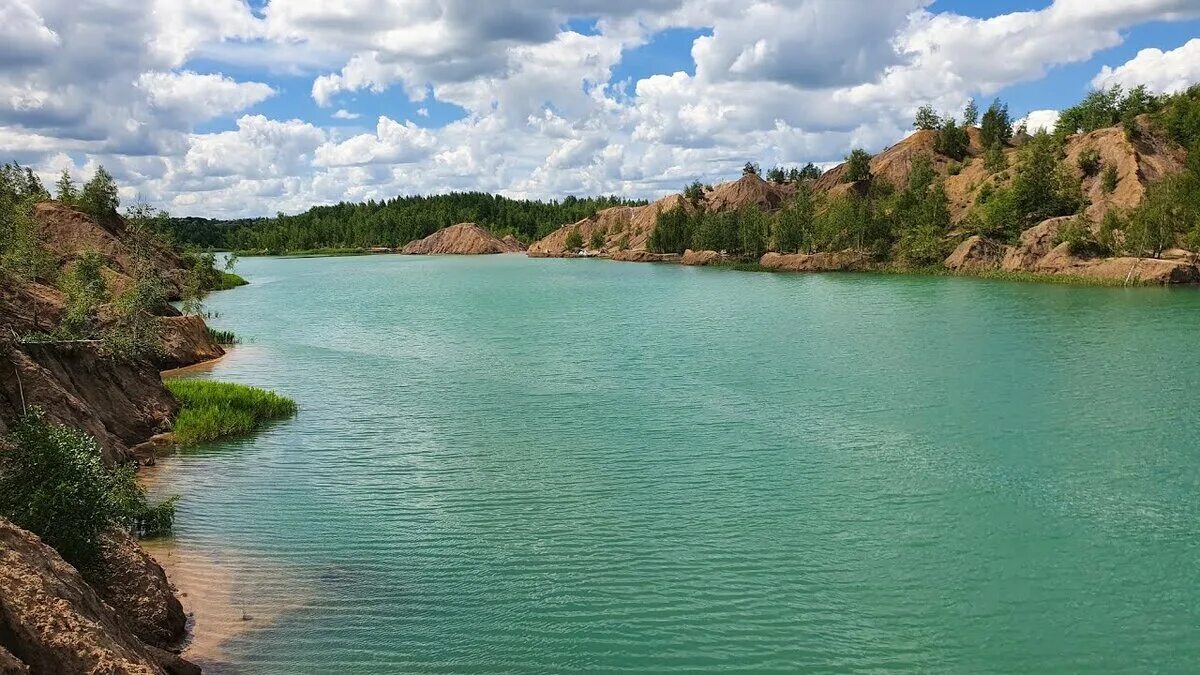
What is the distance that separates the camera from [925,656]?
43.1ft

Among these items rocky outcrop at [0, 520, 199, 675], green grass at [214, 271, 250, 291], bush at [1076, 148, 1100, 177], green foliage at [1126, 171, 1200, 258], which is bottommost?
rocky outcrop at [0, 520, 199, 675]

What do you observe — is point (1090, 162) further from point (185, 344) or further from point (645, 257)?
point (185, 344)

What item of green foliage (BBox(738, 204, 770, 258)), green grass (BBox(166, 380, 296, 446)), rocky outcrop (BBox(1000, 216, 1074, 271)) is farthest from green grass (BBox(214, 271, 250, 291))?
rocky outcrop (BBox(1000, 216, 1074, 271))

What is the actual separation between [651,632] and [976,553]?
290 inches

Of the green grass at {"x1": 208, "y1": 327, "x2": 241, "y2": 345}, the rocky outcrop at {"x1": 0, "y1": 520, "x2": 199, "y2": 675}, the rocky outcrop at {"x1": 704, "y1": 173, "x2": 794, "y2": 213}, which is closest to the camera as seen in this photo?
the rocky outcrop at {"x1": 0, "y1": 520, "x2": 199, "y2": 675}

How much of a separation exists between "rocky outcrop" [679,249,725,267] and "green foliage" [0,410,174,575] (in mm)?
138663

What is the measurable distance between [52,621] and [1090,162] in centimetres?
12541

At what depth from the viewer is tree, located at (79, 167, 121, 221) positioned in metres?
65.4

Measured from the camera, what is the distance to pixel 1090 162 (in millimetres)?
110750

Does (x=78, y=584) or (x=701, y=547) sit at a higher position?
→ (x=78, y=584)

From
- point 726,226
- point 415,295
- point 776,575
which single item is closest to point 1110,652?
point 776,575

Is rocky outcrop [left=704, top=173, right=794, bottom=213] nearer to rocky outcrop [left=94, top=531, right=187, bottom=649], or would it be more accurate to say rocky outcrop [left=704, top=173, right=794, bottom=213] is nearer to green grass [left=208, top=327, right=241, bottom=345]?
green grass [left=208, top=327, right=241, bottom=345]

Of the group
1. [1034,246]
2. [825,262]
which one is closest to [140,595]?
[1034,246]

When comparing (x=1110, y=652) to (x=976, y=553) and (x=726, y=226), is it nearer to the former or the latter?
(x=976, y=553)
